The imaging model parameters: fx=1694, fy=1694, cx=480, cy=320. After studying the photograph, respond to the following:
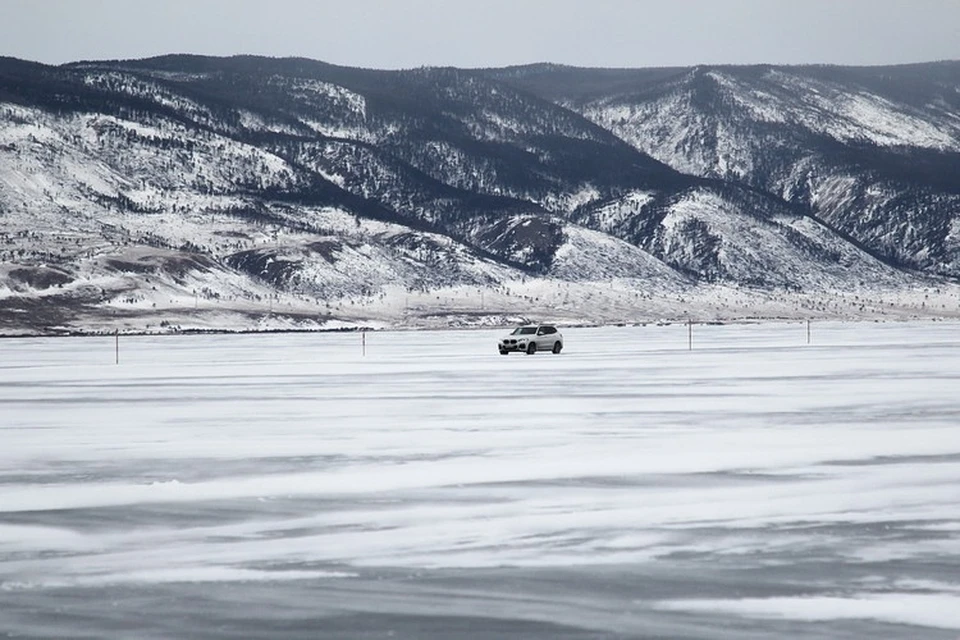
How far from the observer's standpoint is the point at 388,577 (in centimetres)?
1400

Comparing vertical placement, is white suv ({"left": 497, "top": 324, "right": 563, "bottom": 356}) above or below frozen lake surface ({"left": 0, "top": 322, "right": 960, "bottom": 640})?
below

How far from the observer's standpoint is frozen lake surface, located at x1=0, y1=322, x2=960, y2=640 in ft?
40.9

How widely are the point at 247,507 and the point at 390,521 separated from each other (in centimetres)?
202

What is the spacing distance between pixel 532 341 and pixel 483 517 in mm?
55306

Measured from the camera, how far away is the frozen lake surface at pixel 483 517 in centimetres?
1246

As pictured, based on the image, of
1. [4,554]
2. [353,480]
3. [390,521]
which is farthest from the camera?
[353,480]

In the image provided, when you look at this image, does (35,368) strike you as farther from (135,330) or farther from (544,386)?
(135,330)

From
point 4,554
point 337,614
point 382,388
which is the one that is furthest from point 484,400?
point 337,614

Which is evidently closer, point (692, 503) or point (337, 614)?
point (337, 614)

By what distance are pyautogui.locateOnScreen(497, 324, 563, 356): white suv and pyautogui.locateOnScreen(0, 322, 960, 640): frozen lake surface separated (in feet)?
112

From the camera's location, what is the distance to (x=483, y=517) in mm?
17625

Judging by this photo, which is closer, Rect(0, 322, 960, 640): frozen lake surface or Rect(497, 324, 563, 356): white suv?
Rect(0, 322, 960, 640): frozen lake surface

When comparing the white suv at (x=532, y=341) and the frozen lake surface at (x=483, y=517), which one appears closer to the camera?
the frozen lake surface at (x=483, y=517)

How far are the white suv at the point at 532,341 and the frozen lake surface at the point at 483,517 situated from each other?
112 ft
